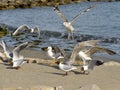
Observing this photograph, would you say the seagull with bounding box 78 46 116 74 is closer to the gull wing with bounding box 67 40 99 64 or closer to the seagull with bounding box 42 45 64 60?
the gull wing with bounding box 67 40 99 64

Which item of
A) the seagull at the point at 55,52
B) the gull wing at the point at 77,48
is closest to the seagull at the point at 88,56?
the gull wing at the point at 77,48

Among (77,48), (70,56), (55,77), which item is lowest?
(55,77)

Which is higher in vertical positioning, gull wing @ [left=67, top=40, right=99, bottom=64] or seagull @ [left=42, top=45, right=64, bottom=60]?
gull wing @ [left=67, top=40, right=99, bottom=64]

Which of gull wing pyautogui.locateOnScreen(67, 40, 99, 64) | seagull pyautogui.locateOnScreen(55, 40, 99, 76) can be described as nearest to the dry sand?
seagull pyautogui.locateOnScreen(55, 40, 99, 76)

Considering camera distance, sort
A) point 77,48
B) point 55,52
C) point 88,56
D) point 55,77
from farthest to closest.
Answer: point 55,52 → point 88,56 → point 77,48 → point 55,77

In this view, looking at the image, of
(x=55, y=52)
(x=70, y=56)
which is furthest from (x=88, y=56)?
(x=55, y=52)

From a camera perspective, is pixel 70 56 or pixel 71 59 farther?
pixel 70 56

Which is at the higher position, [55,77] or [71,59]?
[71,59]

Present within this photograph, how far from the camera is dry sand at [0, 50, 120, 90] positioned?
376 inches

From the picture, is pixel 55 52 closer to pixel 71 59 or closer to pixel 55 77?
pixel 71 59

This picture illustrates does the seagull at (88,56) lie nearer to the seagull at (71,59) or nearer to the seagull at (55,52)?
the seagull at (71,59)

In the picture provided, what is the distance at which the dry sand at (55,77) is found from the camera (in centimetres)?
955

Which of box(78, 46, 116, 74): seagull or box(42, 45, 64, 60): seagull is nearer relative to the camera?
box(78, 46, 116, 74): seagull

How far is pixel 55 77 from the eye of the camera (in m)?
10.6
